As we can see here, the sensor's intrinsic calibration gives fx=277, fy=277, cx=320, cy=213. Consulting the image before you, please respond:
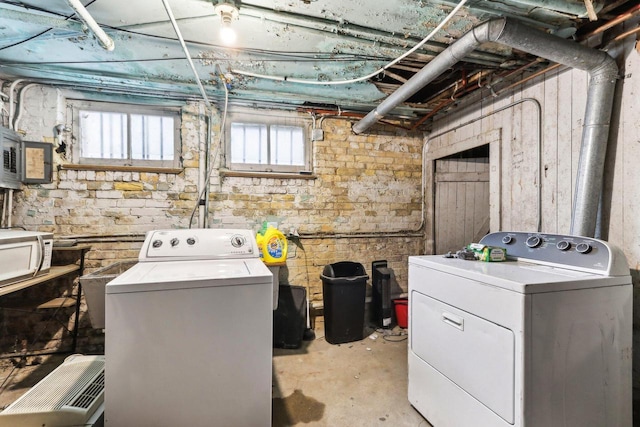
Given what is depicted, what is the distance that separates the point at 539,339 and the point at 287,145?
2747mm

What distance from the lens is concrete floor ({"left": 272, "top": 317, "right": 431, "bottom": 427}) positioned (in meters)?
1.81

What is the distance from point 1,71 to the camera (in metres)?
2.38

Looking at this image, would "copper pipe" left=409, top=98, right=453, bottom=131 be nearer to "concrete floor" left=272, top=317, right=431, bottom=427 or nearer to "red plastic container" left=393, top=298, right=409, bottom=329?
"red plastic container" left=393, top=298, right=409, bottom=329

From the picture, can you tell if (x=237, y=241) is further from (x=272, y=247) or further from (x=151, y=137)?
(x=151, y=137)

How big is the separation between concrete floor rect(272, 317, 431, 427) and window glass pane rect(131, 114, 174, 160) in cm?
233

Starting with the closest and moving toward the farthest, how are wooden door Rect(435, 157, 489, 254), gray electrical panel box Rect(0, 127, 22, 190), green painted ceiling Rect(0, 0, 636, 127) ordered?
green painted ceiling Rect(0, 0, 636, 127), gray electrical panel box Rect(0, 127, 22, 190), wooden door Rect(435, 157, 489, 254)

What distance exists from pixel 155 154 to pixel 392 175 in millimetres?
2672

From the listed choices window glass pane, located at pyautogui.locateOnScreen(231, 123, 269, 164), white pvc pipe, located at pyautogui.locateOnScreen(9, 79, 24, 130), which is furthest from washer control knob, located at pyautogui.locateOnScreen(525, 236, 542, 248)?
white pvc pipe, located at pyautogui.locateOnScreen(9, 79, 24, 130)

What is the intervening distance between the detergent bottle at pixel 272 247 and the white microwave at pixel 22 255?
1596 mm

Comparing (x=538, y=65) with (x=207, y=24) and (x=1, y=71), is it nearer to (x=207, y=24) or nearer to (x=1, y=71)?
(x=207, y=24)

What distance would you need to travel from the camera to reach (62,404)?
1.43 metres

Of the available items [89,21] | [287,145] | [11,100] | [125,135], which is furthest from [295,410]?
[11,100]

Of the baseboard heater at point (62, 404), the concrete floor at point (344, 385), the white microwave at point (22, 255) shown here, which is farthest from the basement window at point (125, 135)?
the concrete floor at point (344, 385)

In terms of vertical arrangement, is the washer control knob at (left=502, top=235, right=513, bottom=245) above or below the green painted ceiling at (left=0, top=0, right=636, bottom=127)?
below
